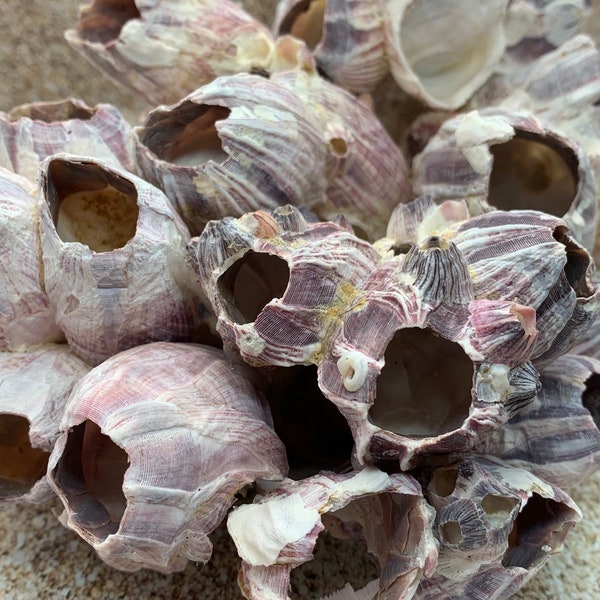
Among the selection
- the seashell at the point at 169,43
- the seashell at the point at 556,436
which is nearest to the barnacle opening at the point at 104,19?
the seashell at the point at 169,43

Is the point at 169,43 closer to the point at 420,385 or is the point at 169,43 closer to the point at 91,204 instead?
the point at 91,204

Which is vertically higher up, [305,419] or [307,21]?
[307,21]

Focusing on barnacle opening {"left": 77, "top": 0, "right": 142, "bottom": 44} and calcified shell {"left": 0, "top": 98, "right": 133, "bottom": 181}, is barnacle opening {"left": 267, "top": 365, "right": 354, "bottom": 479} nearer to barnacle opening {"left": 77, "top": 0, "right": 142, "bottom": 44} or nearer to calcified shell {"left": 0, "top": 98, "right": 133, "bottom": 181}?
calcified shell {"left": 0, "top": 98, "right": 133, "bottom": 181}

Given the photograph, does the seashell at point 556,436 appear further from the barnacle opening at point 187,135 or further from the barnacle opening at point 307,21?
the barnacle opening at point 307,21

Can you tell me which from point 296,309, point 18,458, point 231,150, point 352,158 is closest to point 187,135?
point 231,150

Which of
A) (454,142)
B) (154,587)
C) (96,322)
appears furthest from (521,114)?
(154,587)

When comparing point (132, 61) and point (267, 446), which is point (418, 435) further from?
point (132, 61)
